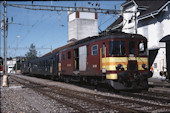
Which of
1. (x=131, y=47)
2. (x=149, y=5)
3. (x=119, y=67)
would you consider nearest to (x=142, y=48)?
(x=131, y=47)

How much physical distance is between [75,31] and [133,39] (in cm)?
5560

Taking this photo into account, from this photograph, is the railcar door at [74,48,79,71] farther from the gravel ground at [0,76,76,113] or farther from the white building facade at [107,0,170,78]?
the white building facade at [107,0,170,78]

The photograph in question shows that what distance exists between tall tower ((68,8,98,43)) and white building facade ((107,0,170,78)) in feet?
134

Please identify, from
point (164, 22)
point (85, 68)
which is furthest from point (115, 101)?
point (164, 22)

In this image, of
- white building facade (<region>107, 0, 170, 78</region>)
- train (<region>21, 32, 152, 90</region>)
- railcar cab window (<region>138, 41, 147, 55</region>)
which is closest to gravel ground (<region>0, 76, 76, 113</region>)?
train (<region>21, 32, 152, 90</region>)

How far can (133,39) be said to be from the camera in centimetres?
1314

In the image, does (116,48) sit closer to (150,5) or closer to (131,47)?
(131,47)

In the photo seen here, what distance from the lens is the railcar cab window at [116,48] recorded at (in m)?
12.4

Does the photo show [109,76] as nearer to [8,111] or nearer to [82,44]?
[82,44]

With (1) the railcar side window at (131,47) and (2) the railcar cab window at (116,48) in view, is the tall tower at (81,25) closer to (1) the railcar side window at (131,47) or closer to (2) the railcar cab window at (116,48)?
(1) the railcar side window at (131,47)

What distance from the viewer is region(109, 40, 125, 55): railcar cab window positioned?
40.7 feet

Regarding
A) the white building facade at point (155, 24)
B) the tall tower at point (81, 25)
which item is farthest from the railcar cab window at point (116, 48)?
the tall tower at point (81, 25)

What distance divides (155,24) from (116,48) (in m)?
13.3

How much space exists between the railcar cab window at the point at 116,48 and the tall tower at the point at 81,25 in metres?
53.8
